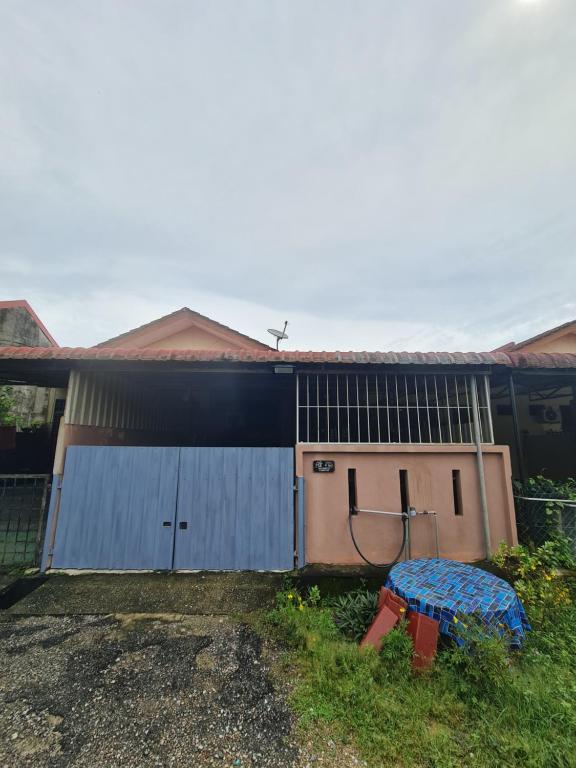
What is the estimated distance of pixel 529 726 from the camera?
2.26m

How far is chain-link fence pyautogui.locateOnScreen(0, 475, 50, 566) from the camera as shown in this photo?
4852 millimetres

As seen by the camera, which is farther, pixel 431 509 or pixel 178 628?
pixel 431 509

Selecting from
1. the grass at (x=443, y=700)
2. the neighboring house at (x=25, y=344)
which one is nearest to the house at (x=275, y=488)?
the grass at (x=443, y=700)

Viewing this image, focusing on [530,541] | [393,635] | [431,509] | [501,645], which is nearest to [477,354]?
[431,509]

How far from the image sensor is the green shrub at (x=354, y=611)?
134 inches

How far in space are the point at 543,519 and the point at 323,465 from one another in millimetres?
3710

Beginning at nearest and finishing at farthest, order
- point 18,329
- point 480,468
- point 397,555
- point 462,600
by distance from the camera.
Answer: point 462,600, point 397,555, point 480,468, point 18,329

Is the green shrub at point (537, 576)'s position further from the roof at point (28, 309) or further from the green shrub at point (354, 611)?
the roof at point (28, 309)

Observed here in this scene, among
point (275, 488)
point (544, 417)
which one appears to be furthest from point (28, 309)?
point (544, 417)

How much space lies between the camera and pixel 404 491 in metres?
5.11

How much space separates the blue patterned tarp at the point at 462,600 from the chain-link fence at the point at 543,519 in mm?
2272

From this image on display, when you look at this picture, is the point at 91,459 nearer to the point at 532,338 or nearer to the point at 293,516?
the point at 293,516

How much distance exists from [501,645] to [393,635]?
3.05ft

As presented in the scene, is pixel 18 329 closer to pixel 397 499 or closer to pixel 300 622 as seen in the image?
pixel 300 622
